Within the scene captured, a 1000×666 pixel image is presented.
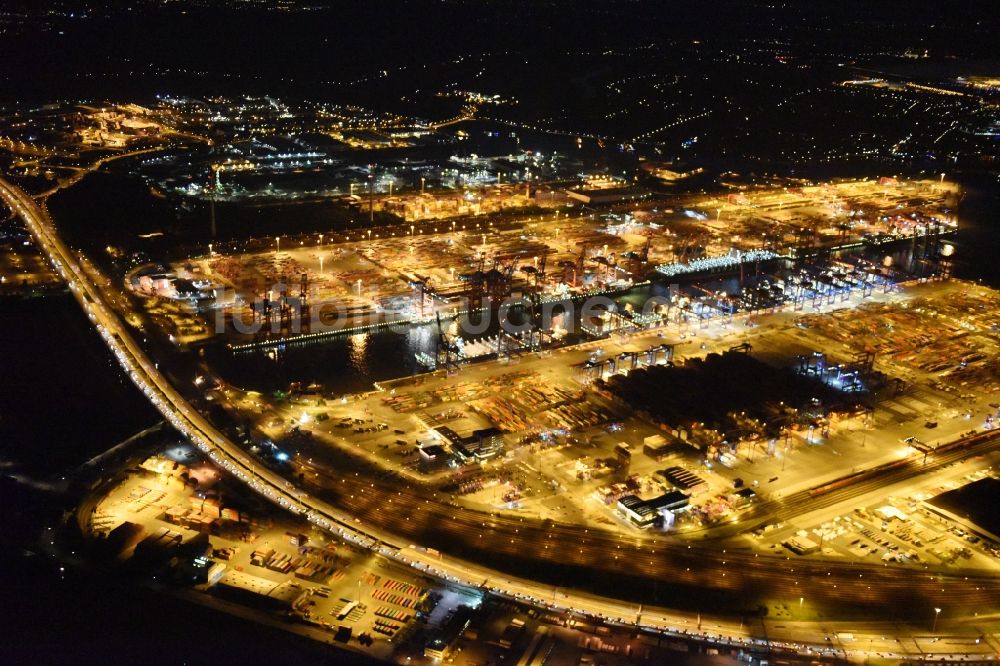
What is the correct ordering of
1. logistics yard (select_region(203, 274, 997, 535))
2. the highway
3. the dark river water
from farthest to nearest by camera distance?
the dark river water, logistics yard (select_region(203, 274, 997, 535)), the highway

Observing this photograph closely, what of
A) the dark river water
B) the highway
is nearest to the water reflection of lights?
the dark river water

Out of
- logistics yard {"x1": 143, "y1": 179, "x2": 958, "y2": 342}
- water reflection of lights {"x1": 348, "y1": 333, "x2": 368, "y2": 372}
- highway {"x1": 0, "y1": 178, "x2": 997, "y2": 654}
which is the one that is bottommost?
highway {"x1": 0, "y1": 178, "x2": 997, "y2": 654}

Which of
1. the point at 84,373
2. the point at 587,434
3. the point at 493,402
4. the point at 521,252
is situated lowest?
the point at 587,434

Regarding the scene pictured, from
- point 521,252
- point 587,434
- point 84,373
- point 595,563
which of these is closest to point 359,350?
point 84,373

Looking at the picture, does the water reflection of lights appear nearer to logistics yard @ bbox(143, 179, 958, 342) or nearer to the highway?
logistics yard @ bbox(143, 179, 958, 342)

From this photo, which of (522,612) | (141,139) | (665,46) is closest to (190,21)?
(141,139)

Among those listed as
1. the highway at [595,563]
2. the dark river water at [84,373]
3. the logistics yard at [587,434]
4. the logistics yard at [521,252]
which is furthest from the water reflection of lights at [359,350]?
the highway at [595,563]

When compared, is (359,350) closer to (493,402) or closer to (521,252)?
(493,402)

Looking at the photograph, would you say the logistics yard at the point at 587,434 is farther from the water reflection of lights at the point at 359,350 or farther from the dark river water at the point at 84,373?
the water reflection of lights at the point at 359,350
